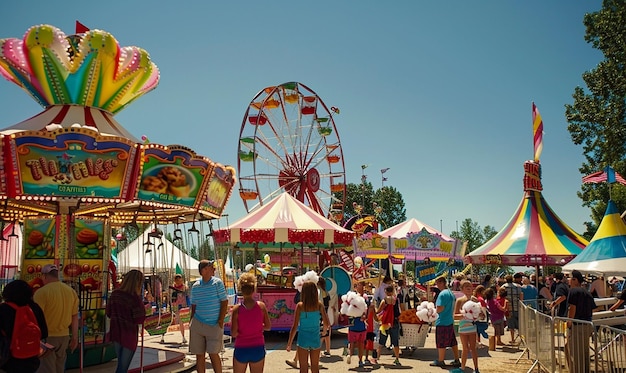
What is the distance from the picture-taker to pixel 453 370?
8.66 m

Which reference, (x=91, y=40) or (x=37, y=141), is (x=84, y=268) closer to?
(x=37, y=141)

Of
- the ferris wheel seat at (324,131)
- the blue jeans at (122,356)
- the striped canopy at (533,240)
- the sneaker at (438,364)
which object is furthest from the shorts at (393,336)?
the ferris wheel seat at (324,131)

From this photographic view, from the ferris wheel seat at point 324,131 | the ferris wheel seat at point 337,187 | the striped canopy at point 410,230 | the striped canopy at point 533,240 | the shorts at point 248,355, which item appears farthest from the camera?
the ferris wheel seat at point 337,187

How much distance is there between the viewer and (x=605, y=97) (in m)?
21.8

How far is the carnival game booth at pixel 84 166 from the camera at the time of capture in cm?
811

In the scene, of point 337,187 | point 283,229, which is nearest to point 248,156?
point 337,187

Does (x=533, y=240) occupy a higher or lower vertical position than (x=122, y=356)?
higher

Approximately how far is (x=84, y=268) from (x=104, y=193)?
8.23 feet

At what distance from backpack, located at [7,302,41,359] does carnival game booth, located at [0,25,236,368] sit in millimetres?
2906

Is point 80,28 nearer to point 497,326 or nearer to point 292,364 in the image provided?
point 292,364

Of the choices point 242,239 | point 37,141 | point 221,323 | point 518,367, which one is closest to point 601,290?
point 518,367

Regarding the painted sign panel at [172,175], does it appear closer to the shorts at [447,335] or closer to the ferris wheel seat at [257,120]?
the shorts at [447,335]

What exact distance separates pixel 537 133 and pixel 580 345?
555 inches

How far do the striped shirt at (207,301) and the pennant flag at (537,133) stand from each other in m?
15.5
